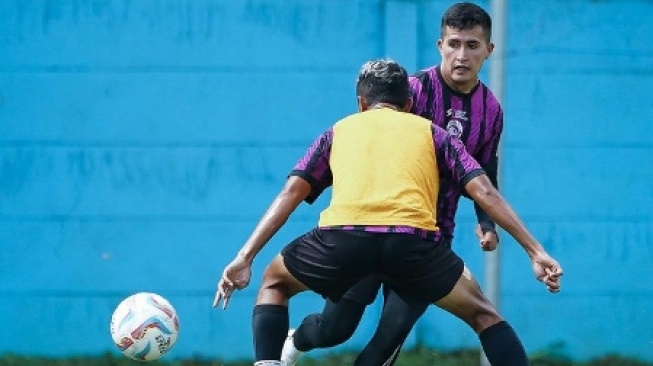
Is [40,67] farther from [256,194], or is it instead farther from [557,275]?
[557,275]

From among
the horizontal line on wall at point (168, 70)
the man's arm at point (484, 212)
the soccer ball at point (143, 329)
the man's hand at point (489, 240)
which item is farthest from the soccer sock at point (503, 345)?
the horizontal line on wall at point (168, 70)

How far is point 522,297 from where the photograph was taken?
9.27m

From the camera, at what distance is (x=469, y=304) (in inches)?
264

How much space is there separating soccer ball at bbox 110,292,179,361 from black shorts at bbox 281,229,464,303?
901 millimetres

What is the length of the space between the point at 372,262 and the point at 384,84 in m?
0.73

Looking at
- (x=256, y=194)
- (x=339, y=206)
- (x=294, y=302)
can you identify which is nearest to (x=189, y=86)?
(x=256, y=194)

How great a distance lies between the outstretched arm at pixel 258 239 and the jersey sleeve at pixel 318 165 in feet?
0.08

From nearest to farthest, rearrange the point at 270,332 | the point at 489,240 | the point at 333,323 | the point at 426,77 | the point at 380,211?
1. the point at 380,211
2. the point at 270,332
3. the point at 333,323
4. the point at 489,240
5. the point at 426,77

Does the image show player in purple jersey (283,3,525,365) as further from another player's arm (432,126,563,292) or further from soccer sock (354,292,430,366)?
another player's arm (432,126,563,292)

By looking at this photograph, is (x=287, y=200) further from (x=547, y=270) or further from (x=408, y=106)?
(x=547, y=270)

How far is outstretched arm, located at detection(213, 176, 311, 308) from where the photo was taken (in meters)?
6.42

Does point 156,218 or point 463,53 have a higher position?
point 463,53

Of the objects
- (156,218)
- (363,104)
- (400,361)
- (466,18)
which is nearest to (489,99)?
(466,18)

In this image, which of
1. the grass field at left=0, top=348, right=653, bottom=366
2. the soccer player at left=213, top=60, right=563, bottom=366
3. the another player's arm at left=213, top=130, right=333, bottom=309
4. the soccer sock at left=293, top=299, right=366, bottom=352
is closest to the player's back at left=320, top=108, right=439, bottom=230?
the soccer player at left=213, top=60, right=563, bottom=366
